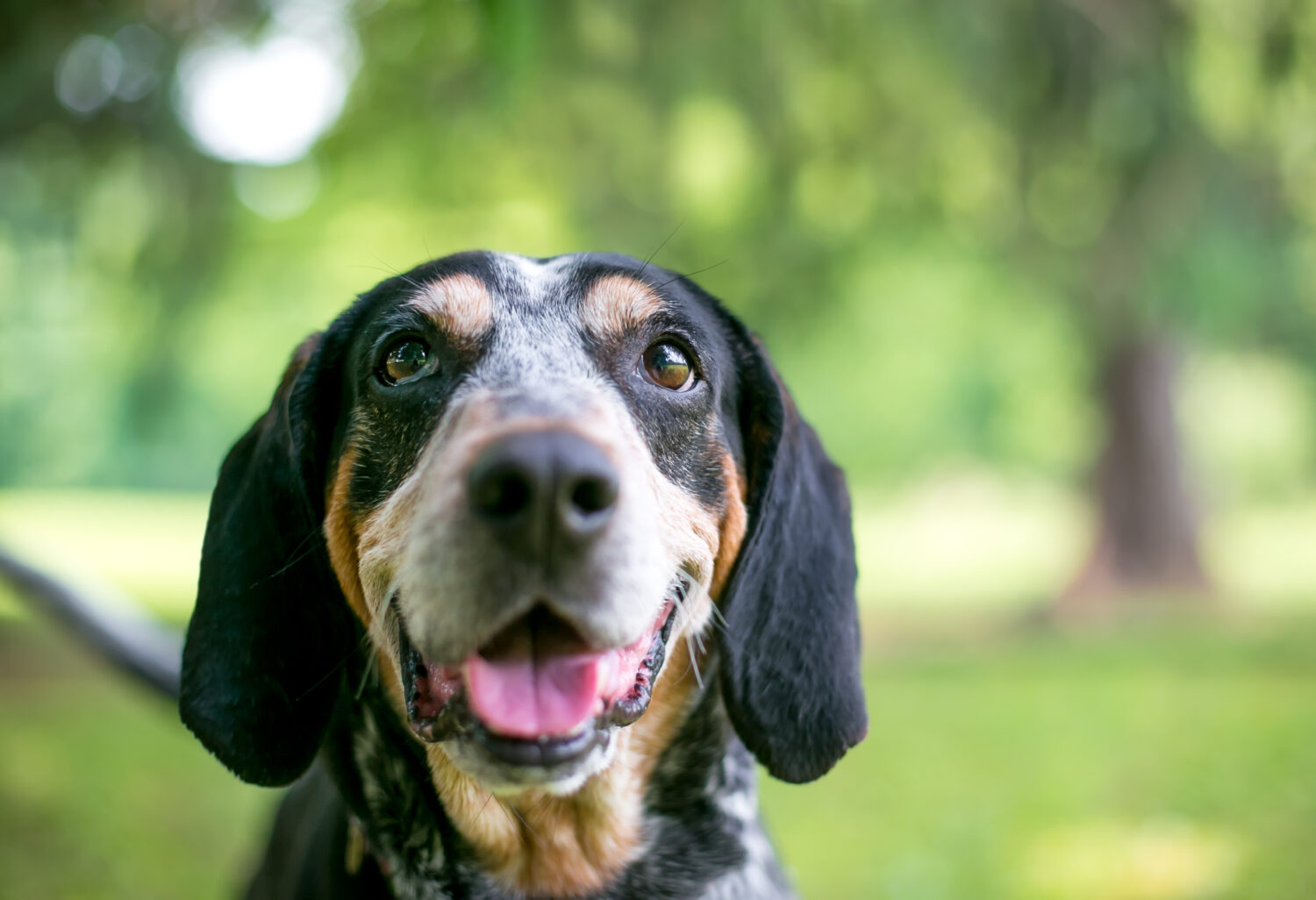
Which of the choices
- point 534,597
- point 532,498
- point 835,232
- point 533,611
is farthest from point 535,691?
point 835,232

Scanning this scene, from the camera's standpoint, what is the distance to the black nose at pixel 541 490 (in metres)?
1.81

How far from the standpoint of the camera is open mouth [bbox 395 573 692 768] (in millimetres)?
2018

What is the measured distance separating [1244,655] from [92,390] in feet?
71.4

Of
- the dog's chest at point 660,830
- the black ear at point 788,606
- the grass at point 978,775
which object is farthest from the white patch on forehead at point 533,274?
the grass at point 978,775

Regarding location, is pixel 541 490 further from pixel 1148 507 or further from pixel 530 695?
pixel 1148 507

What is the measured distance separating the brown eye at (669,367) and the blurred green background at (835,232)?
3.50 feet

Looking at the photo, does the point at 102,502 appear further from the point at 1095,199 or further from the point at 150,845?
the point at 1095,199

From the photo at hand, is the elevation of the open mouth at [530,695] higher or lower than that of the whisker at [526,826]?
higher

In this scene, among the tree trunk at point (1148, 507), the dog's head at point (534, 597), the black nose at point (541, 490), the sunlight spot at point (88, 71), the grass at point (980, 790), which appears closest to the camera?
the black nose at point (541, 490)

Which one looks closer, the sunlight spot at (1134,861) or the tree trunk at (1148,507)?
the sunlight spot at (1134,861)

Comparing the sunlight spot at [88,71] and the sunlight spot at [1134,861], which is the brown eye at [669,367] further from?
the sunlight spot at [88,71]

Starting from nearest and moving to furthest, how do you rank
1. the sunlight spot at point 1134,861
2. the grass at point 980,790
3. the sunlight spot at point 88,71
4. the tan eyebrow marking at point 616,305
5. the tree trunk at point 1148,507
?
the tan eyebrow marking at point 616,305 → the sunlight spot at point 1134,861 → the grass at point 980,790 → the sunlight spot at point 88,71 → the tree trunk at point 1148,507

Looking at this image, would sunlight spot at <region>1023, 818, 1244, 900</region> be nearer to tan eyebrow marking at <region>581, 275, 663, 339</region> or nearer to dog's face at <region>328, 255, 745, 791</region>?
dog's face at <region>328, 255, 745, 791</region>

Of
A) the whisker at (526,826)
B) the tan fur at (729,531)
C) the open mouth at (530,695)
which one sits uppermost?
the tan fur at (729,531)
